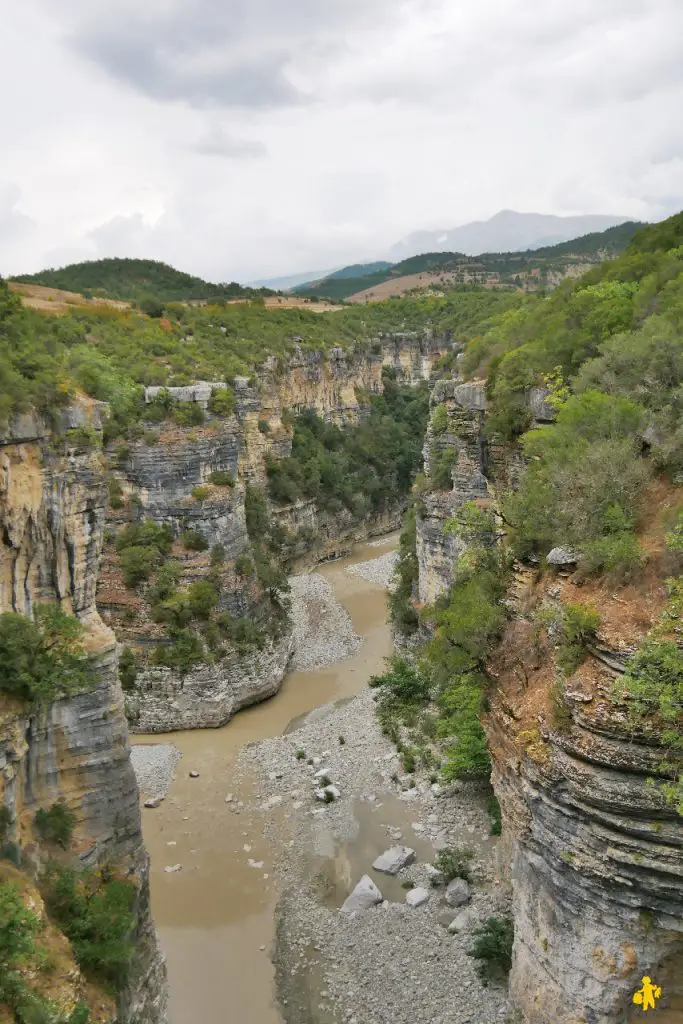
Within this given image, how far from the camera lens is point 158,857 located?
16.3 metres

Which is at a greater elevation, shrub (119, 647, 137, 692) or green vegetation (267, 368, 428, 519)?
green vegetation (267, 368, 428, 519)

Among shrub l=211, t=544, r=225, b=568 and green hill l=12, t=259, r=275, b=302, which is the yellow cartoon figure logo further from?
green hill l=12, t=259, r=275, b=302

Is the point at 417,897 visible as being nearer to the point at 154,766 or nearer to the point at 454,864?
the point at 454,864

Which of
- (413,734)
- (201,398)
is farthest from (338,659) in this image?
(201,398)

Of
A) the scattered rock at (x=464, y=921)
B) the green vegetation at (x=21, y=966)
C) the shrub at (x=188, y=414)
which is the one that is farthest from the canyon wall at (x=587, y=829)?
the shrub at (x=188, y=414)

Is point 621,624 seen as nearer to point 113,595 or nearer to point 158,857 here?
point 158,857

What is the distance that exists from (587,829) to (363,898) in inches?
314

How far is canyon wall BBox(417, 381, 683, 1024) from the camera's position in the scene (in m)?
7.12

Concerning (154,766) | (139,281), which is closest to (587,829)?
(154,766)

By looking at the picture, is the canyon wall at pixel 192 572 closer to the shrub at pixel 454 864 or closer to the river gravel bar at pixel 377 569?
the shrub at pixel 454 864

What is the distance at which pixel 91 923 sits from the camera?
866 centimetres

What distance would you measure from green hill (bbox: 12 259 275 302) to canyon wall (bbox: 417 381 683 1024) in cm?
4894

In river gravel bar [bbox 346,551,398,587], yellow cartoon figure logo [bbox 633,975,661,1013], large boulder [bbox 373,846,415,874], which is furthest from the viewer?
river gravel bar [bbox 346,551,398,587]

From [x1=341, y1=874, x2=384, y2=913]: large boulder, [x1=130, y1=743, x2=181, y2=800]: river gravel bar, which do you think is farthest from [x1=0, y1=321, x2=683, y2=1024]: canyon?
[x1=130, y1=743, x2=181, y2=800]: river gravel bar
